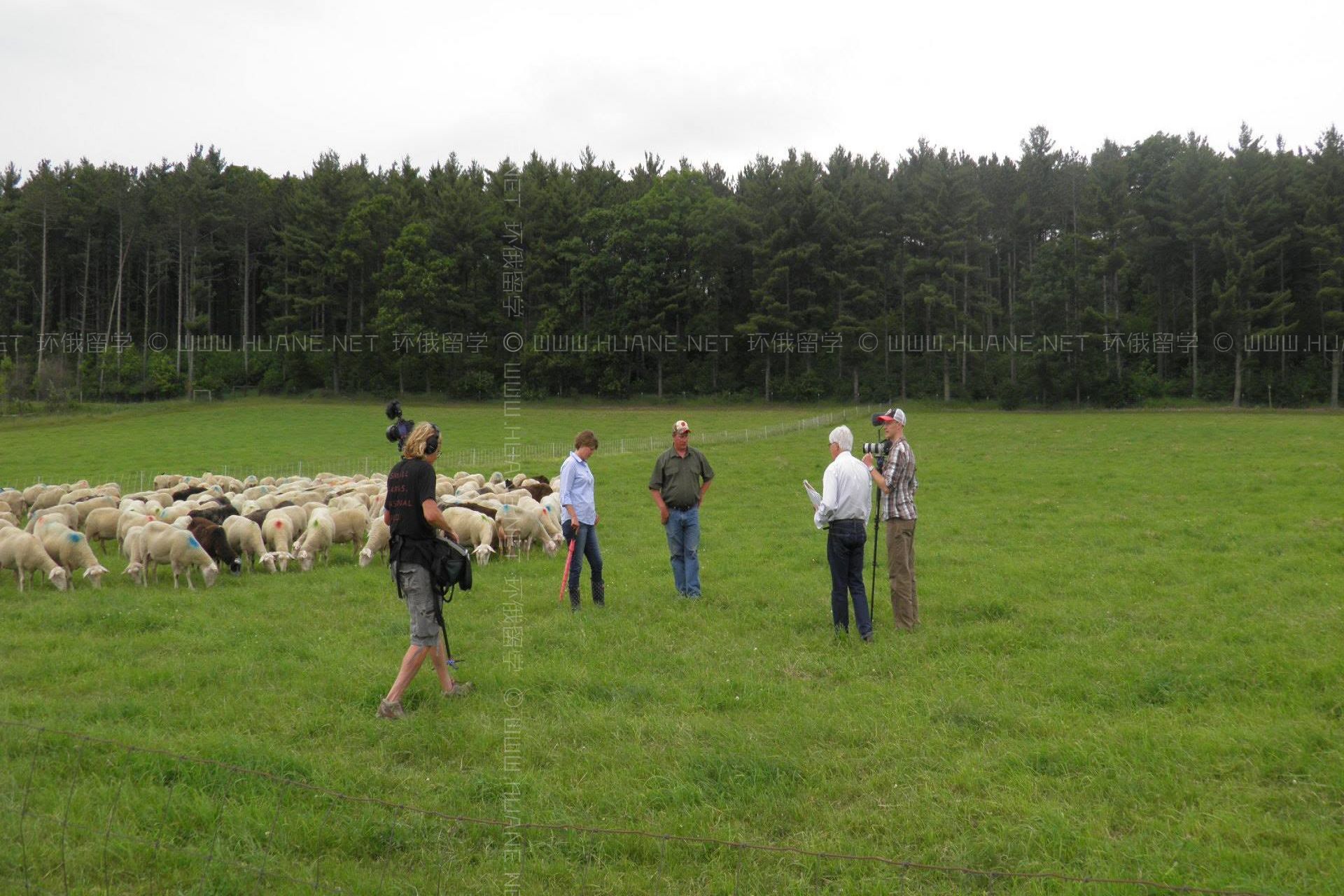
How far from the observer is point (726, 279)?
70.6 m

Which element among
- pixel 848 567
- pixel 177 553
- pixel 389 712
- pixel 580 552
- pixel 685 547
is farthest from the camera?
pixel 177 553

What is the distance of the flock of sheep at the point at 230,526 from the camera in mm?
13617

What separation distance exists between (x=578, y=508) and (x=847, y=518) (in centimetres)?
347

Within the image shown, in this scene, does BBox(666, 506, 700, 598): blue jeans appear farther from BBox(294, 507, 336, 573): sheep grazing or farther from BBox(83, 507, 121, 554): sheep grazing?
BBox(83, 507, 121, 554): sheep grazing

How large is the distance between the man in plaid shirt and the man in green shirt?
8.49 ft

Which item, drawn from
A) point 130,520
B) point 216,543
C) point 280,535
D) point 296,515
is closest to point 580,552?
point 216,543

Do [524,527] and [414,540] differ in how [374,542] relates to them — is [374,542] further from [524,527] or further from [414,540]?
[414,540]

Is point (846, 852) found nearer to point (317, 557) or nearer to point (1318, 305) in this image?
point (317, 557)

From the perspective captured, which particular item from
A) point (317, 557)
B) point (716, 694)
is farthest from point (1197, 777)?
point (317, 557)

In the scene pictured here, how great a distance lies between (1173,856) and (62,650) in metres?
10.7

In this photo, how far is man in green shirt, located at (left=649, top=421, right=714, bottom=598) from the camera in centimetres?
1209

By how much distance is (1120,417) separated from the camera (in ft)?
155

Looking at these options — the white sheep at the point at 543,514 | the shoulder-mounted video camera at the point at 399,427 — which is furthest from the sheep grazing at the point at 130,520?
the shoulder-mounted video camera at the point at 399,427

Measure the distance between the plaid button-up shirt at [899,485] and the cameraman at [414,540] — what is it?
5.36 m
